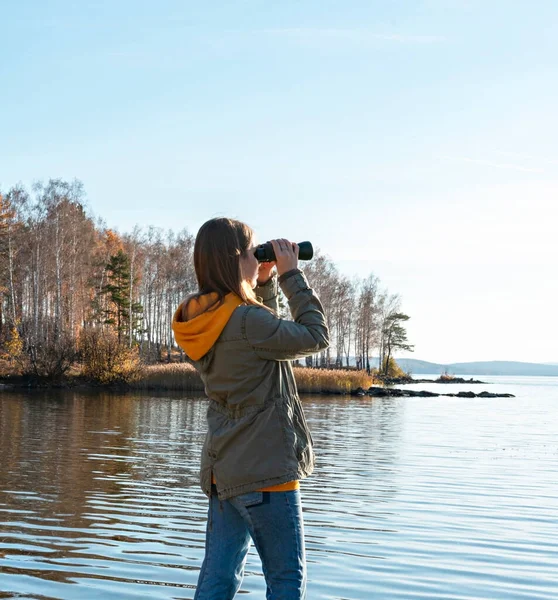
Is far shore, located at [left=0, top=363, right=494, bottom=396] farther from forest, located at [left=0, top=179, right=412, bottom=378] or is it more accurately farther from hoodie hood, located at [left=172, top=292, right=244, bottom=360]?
hoodie hood, located at [left=172, top=292, right=244, bottom=360]

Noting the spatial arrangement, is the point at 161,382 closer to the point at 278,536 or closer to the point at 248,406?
the point at 248,406

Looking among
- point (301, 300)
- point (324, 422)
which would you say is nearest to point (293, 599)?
point (301, 300)

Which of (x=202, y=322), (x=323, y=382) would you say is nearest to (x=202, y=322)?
(x=202, y=322)

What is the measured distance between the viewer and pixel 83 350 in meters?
39.0

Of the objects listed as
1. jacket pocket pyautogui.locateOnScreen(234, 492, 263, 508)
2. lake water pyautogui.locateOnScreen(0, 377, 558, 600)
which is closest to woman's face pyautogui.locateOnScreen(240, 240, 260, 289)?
jacket pocket pyautogui.locateOnScreen(234, 492, 263, 508)

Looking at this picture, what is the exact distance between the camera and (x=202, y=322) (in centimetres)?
292

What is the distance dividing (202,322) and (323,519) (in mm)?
5130

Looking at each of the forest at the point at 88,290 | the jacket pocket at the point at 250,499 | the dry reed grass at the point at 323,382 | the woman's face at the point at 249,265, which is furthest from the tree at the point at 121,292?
the jacket pocket at the point at 250,499

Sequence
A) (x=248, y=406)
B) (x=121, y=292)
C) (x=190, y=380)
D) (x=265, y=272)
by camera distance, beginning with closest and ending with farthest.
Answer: (x=248, y=406), (x=265, y=272), (x=190, y=380), (x=121, y=292)

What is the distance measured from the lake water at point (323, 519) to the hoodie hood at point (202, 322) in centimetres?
242

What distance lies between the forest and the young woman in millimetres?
36591

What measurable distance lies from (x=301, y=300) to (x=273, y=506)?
2.57ft

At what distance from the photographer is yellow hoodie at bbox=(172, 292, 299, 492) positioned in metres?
2.90

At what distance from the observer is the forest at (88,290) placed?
39.4 metres
